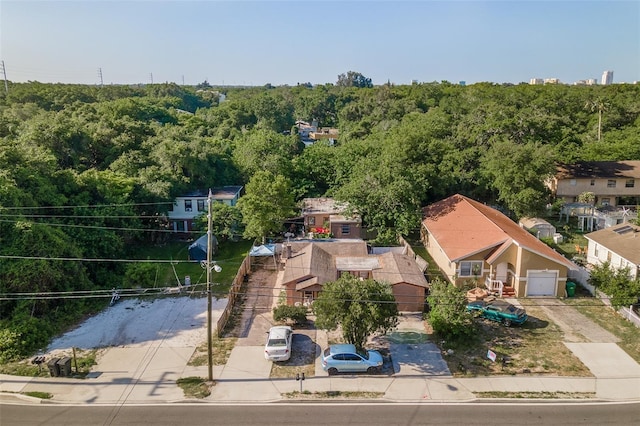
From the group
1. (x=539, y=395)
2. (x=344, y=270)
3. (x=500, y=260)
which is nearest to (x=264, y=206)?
(x=344, y=270)

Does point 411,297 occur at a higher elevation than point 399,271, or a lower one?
lower

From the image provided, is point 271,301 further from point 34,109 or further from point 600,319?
point 34,109

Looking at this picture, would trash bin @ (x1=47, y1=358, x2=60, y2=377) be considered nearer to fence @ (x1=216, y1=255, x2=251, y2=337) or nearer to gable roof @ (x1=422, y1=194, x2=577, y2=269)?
fence @ (x1=216, y1=255, x2=251, y2=337)

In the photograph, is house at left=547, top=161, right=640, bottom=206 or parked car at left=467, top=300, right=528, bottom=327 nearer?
parked car at left=467, top=300, right=528, bottom=327

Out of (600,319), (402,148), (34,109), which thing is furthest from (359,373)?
(34,109)

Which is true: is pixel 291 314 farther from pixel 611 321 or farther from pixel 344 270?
pixel 611 321

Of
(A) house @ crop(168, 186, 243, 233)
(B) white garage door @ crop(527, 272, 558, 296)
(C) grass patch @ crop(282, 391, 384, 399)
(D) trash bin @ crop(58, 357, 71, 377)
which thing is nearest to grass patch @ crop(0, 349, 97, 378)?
(D) trash bin @ crop(58, 357, 71, 377)

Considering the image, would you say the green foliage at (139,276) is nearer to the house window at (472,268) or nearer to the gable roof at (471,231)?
the gable roof at (471,231)
